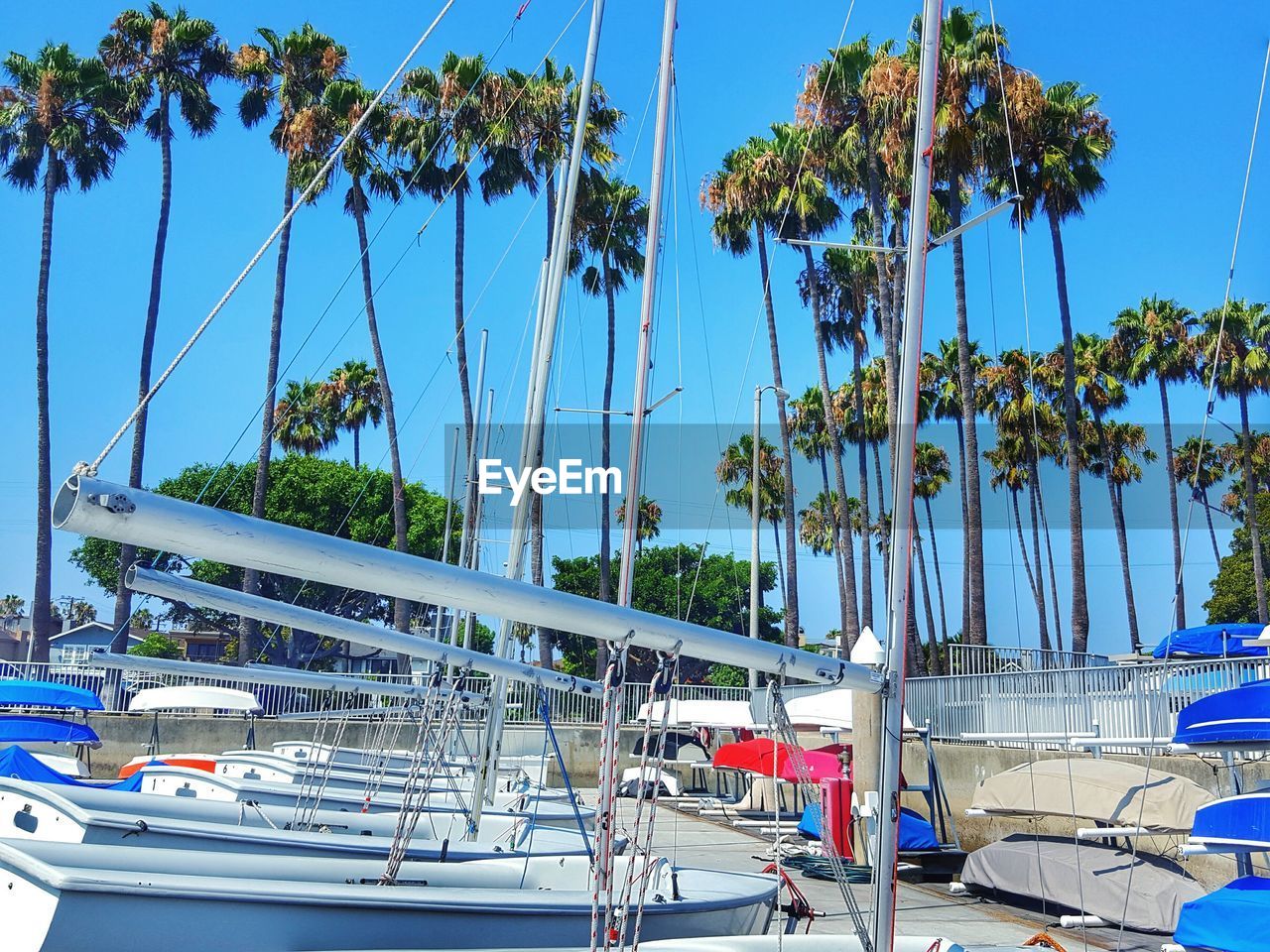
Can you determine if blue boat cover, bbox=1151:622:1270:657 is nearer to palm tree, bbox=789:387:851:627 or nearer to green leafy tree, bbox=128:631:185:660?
palm tree, bbox=789:387:851:627

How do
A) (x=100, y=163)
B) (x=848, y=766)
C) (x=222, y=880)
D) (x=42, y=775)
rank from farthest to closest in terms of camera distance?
(x=100, y=163) < (x=848, y=766) < (x=42, y=775) < (x=222, y=880)

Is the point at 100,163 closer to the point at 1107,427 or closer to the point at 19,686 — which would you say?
the point at 19,686

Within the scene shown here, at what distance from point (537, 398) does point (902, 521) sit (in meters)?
6.22

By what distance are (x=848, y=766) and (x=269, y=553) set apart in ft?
46.8

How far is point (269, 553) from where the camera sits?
13.5 ft

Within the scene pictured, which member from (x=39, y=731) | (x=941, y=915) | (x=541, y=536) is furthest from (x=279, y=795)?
(x=541, y=536)

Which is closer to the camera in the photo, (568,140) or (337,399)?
(568,140)

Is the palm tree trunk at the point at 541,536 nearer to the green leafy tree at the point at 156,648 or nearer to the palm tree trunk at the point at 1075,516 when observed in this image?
the palm tree trunk at the point at 1075,516

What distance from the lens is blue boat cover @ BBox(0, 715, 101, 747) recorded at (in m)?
15.9

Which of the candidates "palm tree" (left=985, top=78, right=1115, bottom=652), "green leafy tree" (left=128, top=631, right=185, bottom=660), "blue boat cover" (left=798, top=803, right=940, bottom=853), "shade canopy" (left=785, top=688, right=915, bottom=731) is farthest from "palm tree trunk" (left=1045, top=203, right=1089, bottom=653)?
"green leafy tree" (left=128, top=631, right=185, bottom=660)

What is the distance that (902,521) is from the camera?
21.7ft

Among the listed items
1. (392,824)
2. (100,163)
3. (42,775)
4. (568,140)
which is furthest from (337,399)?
(392,824)

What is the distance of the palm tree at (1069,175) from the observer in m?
26.2

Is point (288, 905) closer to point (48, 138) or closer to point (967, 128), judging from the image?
point (967, 128)
